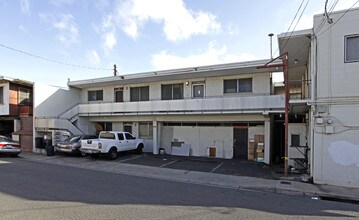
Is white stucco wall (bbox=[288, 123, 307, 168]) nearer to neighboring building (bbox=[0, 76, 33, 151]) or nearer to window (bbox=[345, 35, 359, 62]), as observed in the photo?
window (bbox=[345, 35, 359, 62])

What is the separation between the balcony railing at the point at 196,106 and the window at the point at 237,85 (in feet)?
5.09

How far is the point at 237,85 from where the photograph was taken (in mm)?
16469

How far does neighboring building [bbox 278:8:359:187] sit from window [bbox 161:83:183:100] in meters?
9.06

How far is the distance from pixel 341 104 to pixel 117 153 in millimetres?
12816

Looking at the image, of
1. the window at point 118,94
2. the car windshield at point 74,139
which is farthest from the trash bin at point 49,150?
the window at point 118,94

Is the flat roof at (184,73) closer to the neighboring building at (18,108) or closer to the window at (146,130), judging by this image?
Answer: the window at (146,130)

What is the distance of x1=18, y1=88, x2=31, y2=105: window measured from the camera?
21737 millimetres

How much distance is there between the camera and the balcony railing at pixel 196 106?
1419 centimetres

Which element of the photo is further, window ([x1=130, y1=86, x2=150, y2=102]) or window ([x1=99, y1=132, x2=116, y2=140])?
window ([x1=130, y1=86, x2=150, y2=102])

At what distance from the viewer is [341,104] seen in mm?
9953

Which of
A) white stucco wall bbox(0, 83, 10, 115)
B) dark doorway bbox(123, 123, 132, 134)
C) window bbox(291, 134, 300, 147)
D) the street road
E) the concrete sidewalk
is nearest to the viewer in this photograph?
the street road

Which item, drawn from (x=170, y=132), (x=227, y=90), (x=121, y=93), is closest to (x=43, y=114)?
(x=121, y=93)

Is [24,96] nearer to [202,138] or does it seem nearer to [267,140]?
[202,138]

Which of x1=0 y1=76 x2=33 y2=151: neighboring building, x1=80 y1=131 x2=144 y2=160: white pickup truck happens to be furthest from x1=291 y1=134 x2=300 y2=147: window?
x1=0 y1=76 x2=33 y2=151: neighboring building
